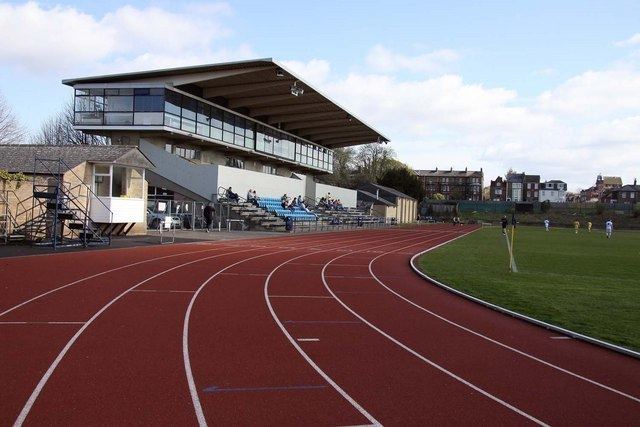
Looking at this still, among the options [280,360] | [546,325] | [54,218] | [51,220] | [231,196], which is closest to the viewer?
[280,360]

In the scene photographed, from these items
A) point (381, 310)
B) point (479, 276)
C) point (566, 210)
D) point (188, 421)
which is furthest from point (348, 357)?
point (566, 210)

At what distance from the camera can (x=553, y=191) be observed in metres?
150

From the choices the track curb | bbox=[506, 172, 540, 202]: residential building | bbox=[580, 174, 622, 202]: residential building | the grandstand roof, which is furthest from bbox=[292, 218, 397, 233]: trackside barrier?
bbox=[580, 174, 622, 202]: residential building

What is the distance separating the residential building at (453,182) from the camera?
5910 inches

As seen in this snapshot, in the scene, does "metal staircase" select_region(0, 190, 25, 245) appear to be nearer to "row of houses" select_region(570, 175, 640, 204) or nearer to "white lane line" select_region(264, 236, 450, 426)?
"white lane line" select_region(264, 236, 450, 426)

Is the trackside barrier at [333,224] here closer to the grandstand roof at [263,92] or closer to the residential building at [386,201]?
the residential building at [386,201]

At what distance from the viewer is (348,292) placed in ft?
40.7

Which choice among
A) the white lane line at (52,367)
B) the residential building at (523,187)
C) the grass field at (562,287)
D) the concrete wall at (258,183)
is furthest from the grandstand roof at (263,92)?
the residential building at (523,187)

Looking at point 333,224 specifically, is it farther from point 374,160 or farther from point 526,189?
point 526,189

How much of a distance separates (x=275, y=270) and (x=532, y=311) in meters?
7.36

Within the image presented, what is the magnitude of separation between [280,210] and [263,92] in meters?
8.60

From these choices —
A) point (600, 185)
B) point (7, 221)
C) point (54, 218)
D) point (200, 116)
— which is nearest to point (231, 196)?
point (200, 116)

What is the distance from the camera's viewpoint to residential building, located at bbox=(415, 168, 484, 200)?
15012 cm

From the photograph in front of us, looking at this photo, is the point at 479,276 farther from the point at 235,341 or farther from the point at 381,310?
the point at 235,341
